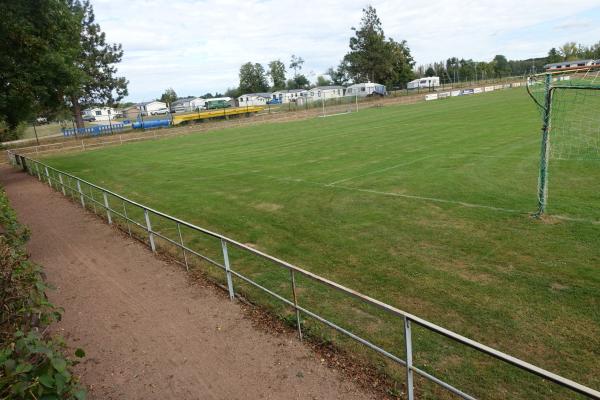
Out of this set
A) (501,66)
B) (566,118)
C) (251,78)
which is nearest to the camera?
(566,118)

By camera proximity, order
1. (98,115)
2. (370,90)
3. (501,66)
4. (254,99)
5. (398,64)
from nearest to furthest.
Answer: (370,90), (398,64), (98,115), (254,99), (501,66)

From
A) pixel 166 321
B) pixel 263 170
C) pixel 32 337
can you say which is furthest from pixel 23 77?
pixel 32 337

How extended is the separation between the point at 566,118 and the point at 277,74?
12130 centimetres

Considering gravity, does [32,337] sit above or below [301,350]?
above

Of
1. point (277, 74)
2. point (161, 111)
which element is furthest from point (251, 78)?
point (161, 111)

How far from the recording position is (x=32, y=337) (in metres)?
2.93

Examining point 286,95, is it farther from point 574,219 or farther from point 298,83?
point 574,219

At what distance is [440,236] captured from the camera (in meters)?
9.91

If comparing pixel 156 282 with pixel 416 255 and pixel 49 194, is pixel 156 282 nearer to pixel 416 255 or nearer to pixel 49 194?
pixel 416 255

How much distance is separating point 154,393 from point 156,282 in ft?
11.5

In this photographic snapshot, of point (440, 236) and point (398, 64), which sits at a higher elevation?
point (398, 64)

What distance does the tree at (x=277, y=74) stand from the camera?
139625 millimetres

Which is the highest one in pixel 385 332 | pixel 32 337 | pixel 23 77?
pixel 23 77

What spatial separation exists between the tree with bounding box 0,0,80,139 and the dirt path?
47.2 feet
